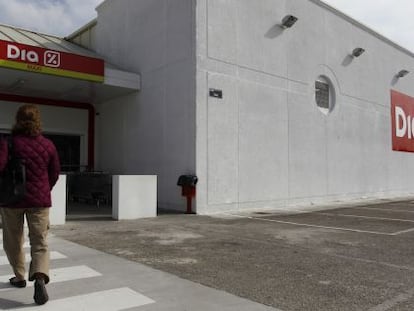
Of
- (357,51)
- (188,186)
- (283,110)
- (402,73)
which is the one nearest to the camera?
(188,186)

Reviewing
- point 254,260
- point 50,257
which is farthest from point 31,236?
point 254,260

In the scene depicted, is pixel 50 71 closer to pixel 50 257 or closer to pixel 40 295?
pixel 50 257

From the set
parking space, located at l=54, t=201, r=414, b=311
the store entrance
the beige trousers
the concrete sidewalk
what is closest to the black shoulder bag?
the beige trousers

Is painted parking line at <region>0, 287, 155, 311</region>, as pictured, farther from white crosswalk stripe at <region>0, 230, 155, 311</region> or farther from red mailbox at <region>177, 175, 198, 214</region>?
red mailbox at <region>177, 175, 198, 214</region>

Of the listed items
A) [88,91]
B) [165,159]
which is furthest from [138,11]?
[165,159]

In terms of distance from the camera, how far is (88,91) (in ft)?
53.8

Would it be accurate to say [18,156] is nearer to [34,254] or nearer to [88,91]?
[34,254]

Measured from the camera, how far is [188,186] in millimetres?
12609

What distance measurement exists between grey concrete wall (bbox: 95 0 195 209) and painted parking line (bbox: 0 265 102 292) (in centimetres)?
736

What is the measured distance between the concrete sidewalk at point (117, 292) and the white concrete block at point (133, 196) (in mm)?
5060

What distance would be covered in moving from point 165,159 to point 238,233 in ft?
17.8

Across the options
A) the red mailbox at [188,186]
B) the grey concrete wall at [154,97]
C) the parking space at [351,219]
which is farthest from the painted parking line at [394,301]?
the grey concrete wall at [154,97]

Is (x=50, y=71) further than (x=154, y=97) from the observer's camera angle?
No

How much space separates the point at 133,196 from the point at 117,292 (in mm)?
6847
